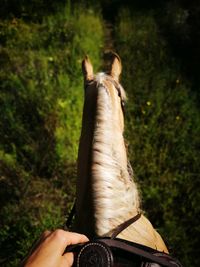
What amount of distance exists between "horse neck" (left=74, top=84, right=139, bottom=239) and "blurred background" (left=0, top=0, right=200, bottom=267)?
158 cm

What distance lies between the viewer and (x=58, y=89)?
17.1 feet

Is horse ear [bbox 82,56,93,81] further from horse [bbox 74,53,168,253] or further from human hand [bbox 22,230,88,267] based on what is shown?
human hand [bbox 22,230,88,267]

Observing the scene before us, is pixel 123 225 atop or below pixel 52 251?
atop

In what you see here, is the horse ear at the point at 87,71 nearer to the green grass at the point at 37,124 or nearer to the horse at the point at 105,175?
the horse at the point at 105,175

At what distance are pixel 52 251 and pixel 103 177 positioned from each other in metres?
0.52

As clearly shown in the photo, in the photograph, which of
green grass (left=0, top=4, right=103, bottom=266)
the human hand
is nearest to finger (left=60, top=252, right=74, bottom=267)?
the human hand

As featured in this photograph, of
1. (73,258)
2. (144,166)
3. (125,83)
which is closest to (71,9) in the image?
(125,83)

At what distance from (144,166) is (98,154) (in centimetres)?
230

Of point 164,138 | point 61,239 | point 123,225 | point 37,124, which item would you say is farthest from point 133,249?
point 37,124

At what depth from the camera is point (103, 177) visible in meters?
1.90

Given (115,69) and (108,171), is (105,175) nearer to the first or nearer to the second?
(108,171)

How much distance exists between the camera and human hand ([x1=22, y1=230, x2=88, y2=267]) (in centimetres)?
140

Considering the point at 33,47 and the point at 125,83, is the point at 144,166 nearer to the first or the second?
the point at 125,83

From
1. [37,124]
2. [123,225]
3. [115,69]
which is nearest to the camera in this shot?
[123,225]
